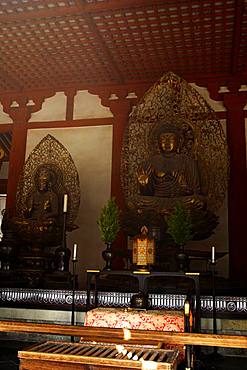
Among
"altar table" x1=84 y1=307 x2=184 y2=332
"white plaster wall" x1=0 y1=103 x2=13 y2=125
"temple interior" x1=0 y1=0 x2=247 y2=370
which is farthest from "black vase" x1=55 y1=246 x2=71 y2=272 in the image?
"white plaster wall" x1=0 y1=103 x2=13 y2=125

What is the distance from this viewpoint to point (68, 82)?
6730 millimetres

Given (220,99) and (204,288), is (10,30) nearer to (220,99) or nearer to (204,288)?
(220,99)

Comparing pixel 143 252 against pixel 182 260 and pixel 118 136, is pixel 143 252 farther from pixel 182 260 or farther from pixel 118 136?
pixel 118 136

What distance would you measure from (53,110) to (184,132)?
8.13ft

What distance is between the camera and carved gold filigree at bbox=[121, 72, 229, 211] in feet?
16.4

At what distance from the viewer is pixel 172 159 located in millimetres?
5504

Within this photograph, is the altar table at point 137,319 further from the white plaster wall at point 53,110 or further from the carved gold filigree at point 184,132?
the white plaster wall at point 53,110

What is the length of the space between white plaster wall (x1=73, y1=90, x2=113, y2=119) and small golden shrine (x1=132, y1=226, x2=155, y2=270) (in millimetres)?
3349

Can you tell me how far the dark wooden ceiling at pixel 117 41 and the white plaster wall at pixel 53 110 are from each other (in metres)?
0.20

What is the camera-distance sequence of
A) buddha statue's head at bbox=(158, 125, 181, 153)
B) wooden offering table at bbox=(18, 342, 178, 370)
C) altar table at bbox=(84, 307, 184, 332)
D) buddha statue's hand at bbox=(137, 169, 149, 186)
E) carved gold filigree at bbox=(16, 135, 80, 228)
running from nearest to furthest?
wooden offering table at bbox=(18, 342, 178, 370) → altar table at bbox=(84, 307, 184, 332) → buddha statue's hand at bbox=(137, 169, 149, 186) → buddha statue's head at bbox=(158, 125, 181, 153) → carved gold filigree at bbox=(16, 135, 80, 228)

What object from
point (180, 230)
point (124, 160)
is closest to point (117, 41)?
point (124, 160)

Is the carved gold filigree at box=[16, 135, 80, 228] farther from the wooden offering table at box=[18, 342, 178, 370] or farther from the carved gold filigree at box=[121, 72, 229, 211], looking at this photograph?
the wooden offering table at box=[18, 342, 178, 370]

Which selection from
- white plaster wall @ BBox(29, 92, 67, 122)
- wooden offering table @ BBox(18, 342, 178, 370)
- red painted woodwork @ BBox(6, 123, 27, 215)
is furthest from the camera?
white plaster wall @ BBox(29, 92, 67, 122)

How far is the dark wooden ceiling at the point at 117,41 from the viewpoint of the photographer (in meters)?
4.86
